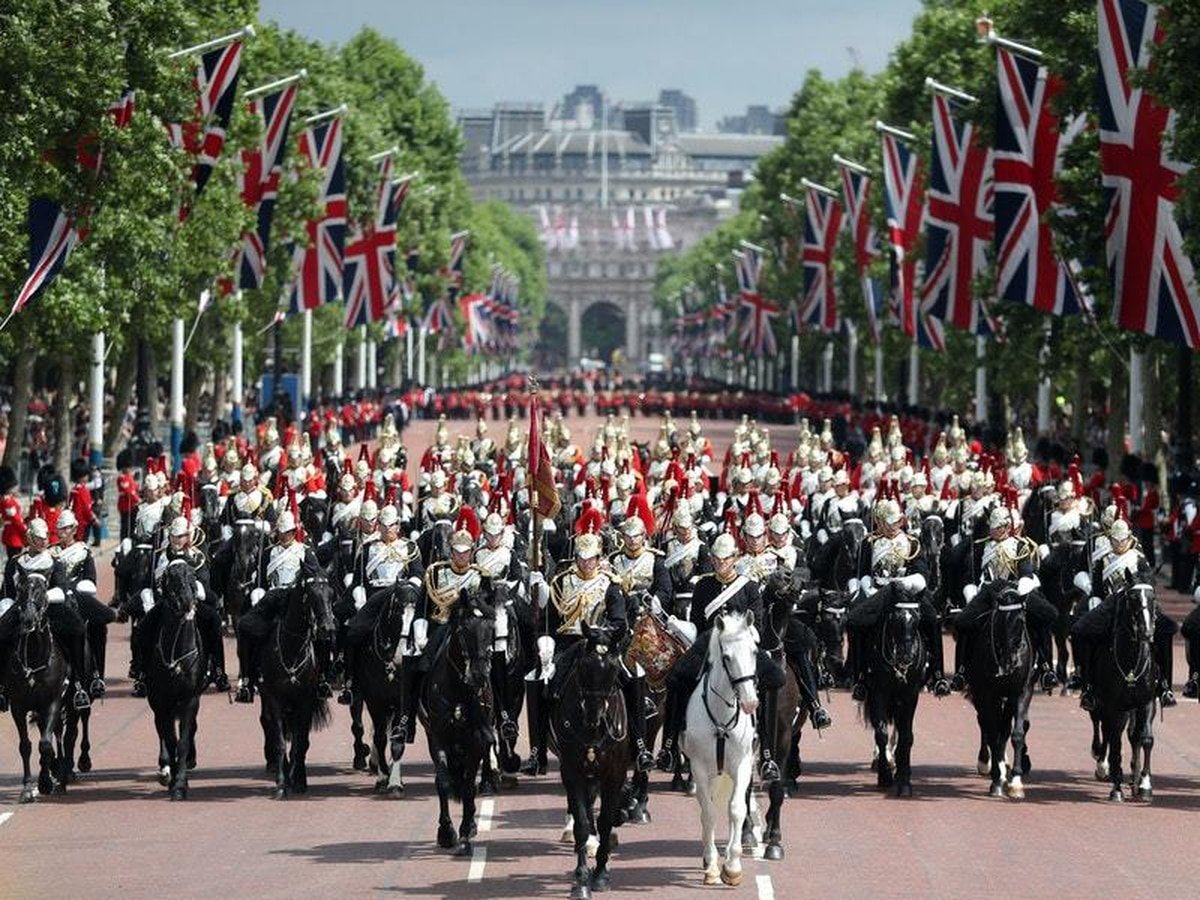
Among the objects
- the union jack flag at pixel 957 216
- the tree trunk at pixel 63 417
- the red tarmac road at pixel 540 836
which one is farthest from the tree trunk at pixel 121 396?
the red tarmac road at pixel 540 836

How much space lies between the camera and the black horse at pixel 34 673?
26016mm

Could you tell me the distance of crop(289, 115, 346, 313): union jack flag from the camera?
74875 millimetres

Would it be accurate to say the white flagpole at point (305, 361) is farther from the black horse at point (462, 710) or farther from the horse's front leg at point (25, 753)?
the black horse at point (462, 710)

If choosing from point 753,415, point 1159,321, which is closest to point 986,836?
point 1159,321

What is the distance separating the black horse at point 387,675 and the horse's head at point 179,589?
1.39 metres

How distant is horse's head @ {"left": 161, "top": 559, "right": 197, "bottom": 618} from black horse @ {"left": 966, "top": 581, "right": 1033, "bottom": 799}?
6.28 metres

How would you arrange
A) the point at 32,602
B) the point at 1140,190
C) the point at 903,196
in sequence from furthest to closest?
the point at 903,196 < the point at 1140,190 < the point at 32,602

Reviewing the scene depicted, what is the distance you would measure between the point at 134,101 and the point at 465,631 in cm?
2693

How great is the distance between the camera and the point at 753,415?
136750 mm

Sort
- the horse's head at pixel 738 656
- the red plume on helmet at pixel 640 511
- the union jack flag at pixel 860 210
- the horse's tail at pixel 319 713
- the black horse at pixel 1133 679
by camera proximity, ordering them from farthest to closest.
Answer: the union jack flag at pixel 860 210, the red plume on helmet at pixel 640 511, the horse's tail at pixel 319 713, the black horse at pixel 1133 679, the horse's head at pixel 738 656

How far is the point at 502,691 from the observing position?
25.5m

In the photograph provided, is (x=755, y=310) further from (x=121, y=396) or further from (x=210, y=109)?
(x=210, y=109)

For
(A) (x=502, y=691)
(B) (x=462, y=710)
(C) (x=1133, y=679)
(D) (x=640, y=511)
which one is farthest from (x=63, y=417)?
(B) (x=462, y=710)

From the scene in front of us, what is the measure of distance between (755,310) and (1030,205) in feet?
248
